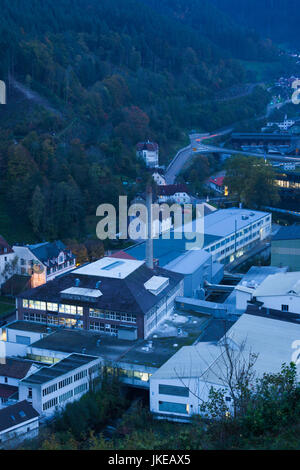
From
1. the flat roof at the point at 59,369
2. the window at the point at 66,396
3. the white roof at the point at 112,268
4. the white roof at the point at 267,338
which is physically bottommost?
the window at the point at 66,396

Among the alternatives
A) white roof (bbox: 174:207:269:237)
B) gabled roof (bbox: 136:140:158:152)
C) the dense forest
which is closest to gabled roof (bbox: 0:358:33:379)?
the dense forest

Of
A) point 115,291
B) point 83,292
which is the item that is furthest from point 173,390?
point 83,292

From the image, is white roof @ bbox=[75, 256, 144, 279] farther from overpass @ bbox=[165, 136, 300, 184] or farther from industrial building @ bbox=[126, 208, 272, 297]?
overpass @ bbox=[165, 136, 300, 184]

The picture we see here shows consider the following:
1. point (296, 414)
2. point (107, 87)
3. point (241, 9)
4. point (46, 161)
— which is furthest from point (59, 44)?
point (241, 9)

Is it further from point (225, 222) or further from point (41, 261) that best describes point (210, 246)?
point (41, 261)

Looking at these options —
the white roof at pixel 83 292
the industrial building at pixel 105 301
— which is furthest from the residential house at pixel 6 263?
the white roof at pixel 83 292

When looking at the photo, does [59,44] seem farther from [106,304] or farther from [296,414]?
[296,414]

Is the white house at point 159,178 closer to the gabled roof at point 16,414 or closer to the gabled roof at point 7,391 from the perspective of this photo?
the gabled roof at point 7,391
